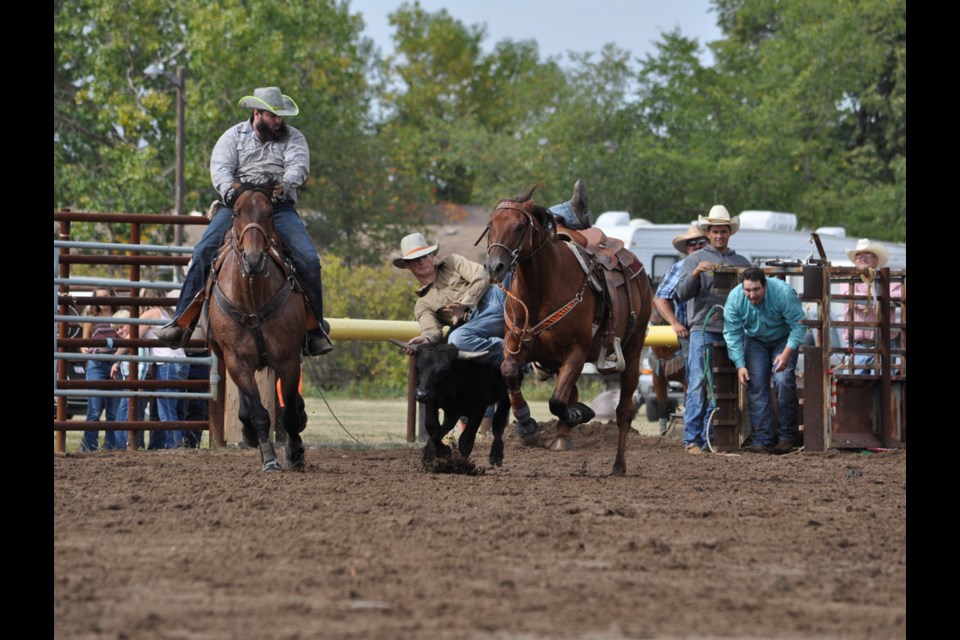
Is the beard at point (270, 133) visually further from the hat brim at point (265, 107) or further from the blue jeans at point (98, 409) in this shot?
the blue jeans at point (98, 409)

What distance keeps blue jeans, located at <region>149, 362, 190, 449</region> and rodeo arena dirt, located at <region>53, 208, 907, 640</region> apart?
2.50m

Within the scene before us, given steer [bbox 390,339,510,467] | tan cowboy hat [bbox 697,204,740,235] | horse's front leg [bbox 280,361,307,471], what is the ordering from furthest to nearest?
1. tan cowboy hat [bbox 697,204,740,235]
2. horse's front leg [bbox 280,361,307,471]
3. steer [bbox 390,339,510,467]

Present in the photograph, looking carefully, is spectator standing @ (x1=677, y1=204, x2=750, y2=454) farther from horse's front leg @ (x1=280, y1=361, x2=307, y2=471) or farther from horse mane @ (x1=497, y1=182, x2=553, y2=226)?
horse's front leg @ (x1=280, y1=361, x2=307, y2=471)

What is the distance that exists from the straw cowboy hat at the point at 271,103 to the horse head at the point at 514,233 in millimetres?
2077

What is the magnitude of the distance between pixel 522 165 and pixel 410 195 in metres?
4.54

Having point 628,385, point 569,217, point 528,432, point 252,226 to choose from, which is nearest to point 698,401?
point 628,385

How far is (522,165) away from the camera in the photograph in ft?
160

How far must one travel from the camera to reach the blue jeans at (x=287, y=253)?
38.7 feet

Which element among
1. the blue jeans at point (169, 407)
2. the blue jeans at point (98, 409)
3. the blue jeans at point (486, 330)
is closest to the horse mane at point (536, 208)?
the blue jeans at point (486, 330)

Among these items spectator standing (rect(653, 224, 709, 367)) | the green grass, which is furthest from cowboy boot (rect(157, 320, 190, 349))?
spectator standing (rect(653, 224, 709, 367))

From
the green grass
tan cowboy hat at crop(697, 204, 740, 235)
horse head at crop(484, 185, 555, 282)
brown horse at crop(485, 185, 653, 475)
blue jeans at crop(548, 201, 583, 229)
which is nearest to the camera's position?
horse head at crop(484, 185, 555, 282)

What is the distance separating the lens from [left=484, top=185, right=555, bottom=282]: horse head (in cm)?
1053
